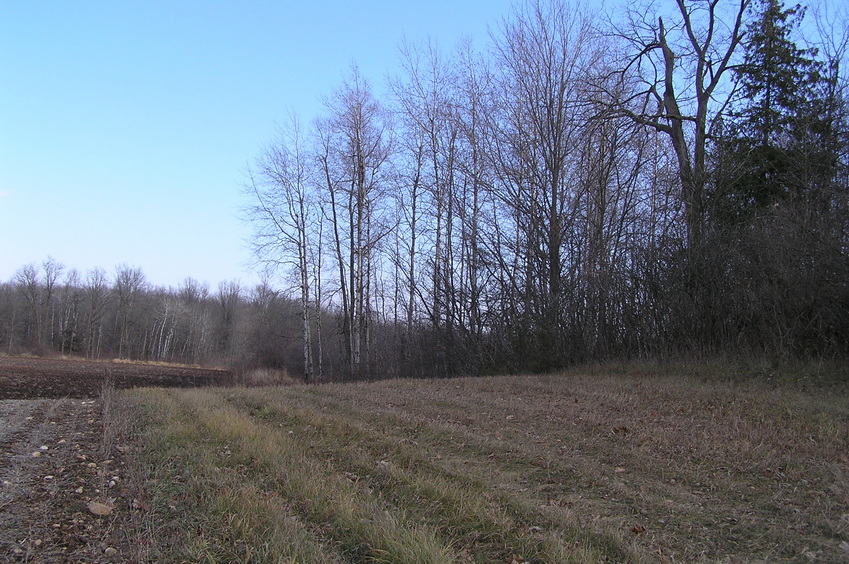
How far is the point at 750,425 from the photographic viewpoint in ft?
21.7

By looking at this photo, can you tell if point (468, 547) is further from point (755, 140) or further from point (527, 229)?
point (755, 140)

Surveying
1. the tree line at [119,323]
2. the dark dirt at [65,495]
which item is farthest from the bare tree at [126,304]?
the dark dirt at [65,495]

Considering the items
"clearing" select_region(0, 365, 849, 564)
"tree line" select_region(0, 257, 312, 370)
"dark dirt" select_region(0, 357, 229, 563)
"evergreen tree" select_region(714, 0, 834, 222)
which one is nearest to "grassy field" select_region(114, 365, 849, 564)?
"clearing" select_region(0, 365, 849, 564)

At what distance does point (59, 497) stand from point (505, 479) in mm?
3747

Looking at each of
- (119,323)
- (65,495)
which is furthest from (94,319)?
(65,495)

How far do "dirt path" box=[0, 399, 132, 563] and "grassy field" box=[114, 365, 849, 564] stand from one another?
0.22 m

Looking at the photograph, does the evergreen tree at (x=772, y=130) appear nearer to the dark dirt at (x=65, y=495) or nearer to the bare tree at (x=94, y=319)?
the dark dirt at (x=65, y=495)

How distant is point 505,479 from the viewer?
4883 mm

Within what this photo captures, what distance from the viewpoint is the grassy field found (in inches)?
136

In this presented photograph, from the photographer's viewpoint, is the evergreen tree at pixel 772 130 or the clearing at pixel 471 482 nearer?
the clearing at pixel 471 482

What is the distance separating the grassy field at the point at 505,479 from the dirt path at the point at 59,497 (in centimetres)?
22

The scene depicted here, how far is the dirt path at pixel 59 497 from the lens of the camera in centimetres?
341

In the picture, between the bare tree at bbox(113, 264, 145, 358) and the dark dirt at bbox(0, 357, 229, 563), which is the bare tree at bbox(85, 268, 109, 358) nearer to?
the bare tree at bbox(113, 264, 145, 358)

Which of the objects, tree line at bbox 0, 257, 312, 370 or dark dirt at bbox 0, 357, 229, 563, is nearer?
dark dirt at bbox 0, 357, 229, 563
